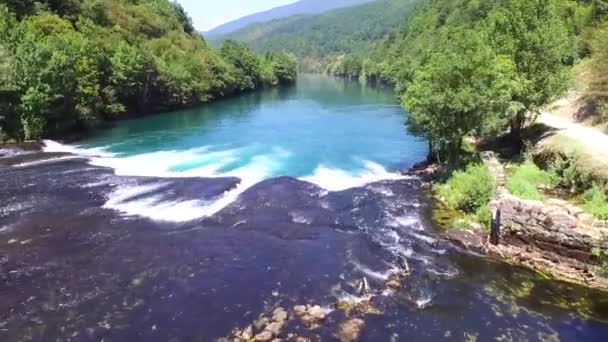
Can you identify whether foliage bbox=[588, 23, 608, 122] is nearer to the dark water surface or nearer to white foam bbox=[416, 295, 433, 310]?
the dark water surface

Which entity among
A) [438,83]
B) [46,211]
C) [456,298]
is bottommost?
[456,298]

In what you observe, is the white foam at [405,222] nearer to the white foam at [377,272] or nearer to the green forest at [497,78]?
the white foam at [377,272]

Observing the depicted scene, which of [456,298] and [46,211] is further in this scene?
[46,211]

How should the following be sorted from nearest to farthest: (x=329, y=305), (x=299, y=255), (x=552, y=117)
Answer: (x=329, y=305) → (x=299, y=255) → (x=552, y=117)

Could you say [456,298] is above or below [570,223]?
below

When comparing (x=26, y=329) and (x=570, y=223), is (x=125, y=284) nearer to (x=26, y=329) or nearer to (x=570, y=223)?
(x=26, y=329)

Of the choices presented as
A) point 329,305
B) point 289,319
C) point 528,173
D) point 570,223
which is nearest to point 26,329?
point 289,319

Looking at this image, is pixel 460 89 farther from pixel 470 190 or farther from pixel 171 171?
pixel 171 171

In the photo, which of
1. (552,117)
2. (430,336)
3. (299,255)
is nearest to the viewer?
(430,336)

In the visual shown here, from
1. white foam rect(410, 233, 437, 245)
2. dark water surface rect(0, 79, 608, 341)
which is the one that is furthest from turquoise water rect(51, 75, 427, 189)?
white foam rect(410, 233, 437, 245)
